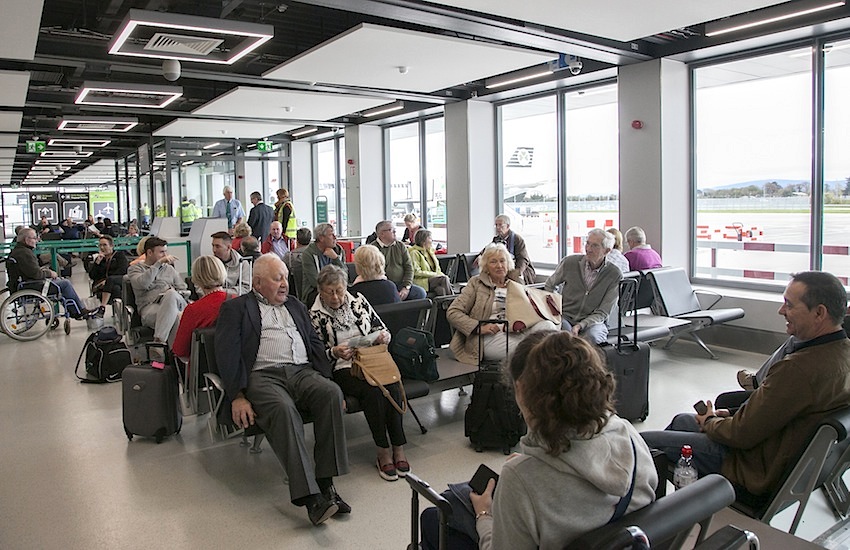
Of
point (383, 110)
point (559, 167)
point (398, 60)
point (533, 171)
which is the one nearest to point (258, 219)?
point (383, 110)

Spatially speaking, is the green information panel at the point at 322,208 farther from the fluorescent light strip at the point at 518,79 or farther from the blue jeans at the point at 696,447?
the blue jeans at the point at 696,447

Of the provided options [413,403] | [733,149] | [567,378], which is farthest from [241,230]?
[567,378]

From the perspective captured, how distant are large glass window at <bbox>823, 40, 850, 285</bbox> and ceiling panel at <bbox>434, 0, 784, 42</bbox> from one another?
161 cm

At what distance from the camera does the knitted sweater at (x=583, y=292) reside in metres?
5.01

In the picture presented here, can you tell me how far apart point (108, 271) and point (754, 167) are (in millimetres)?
7805

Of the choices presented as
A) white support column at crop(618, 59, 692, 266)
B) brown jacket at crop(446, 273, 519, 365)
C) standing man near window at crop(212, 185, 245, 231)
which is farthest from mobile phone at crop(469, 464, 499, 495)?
standing man near window at crop(212, 185, 245, 231)

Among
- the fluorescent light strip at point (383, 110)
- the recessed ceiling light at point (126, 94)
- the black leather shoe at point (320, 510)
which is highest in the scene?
the fluorescent light strip at point (383, 110)

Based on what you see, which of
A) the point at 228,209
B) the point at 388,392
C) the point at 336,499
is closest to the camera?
the point at 336,499

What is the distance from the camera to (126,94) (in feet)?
29.8

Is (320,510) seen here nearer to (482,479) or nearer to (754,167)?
(482,479)

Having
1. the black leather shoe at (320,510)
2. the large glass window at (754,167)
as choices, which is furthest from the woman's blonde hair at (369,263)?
the large glass window at (754,167)

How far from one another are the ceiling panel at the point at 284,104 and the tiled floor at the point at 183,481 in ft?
17.8

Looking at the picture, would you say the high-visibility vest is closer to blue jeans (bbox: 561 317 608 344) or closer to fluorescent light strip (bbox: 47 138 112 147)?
fluorescent light strip (bbox: 47 138 112 147)

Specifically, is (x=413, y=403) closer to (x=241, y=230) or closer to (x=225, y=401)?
(x=225, y=401)
